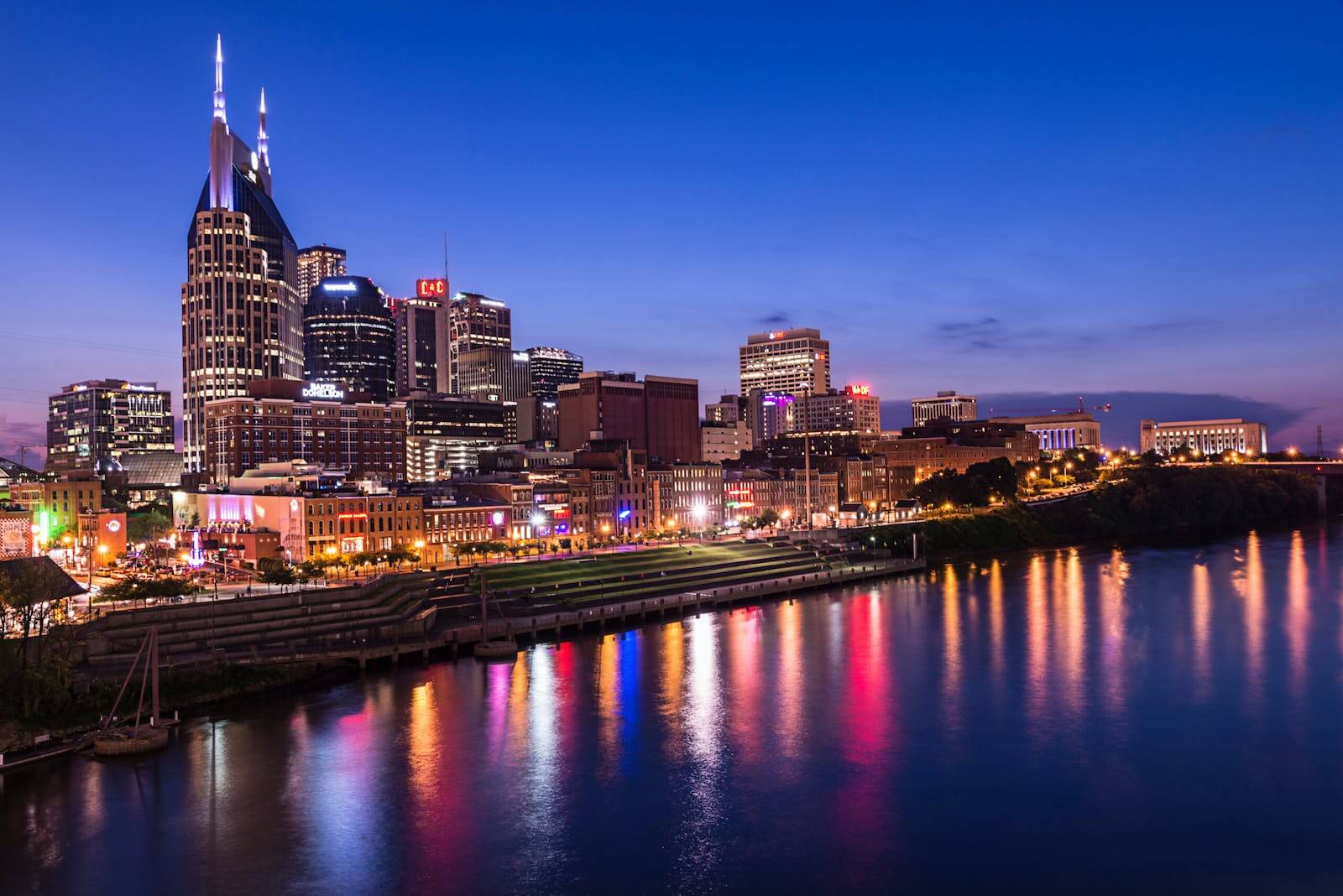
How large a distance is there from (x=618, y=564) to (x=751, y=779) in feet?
187

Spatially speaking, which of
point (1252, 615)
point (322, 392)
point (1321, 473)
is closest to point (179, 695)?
point (1252, 615)

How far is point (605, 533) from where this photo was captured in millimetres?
122938

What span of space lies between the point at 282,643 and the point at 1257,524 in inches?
6118

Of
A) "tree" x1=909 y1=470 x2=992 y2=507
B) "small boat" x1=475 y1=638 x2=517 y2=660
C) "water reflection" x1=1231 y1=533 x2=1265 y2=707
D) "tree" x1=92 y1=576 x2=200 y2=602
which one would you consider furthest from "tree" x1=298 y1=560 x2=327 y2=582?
"tree" x1=909 y1=470 x2=992 y2=507

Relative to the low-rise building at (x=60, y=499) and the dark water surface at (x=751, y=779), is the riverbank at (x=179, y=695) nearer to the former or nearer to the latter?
the dark water surface at (x=751, y=779)

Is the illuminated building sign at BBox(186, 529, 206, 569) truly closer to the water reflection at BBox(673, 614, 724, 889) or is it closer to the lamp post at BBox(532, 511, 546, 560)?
the lamp post at BBox(532, 511, 546, 560)

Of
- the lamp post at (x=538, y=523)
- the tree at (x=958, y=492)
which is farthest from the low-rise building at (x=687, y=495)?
the tree at (x=958, y=492)

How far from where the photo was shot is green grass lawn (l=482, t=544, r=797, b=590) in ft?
285

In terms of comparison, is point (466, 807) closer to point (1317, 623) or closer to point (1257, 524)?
point (1317, 623)

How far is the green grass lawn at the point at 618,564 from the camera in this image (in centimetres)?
8681

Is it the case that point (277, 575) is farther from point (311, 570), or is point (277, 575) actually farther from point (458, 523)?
point (458, 523)

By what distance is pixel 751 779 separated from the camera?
137 feet

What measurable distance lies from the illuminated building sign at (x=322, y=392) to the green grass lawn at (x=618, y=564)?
7820cm

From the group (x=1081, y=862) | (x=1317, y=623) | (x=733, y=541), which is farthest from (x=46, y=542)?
(x=1317, y=623)
